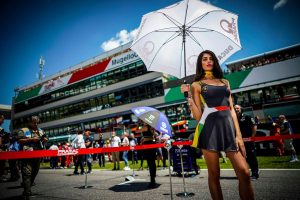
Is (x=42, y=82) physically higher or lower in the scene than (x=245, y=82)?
higher

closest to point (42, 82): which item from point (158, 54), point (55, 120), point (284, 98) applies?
point (55, 120)

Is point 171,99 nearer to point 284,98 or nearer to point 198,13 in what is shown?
point 284,98

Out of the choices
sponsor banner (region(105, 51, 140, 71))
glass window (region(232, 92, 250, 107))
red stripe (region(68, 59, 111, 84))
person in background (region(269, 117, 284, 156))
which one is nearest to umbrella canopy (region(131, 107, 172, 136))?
person in background (region(269, 117, 284, 156))

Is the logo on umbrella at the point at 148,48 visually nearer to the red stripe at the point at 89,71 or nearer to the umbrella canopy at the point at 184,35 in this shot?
Answer: the umbrella canopy at the point at 184,35

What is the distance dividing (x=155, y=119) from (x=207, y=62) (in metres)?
3.04

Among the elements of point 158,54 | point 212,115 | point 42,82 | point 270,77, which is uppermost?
point 42,82

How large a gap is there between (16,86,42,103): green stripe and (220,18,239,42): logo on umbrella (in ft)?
166

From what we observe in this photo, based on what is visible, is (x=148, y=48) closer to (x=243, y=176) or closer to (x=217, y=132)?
(x=217, y=132)

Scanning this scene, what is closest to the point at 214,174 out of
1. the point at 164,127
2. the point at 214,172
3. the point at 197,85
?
the point at 214,172

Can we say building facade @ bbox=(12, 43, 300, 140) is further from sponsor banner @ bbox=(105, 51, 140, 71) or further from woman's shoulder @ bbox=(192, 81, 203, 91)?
woman's shoulder @ bbox=(192, 81, 203, 91)

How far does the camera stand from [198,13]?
4.64 m

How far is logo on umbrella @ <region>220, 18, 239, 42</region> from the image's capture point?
4854mm

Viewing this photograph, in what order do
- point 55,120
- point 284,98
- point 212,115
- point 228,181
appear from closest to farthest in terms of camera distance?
point 212,115, point 228,181, point 284,98, point 55,120

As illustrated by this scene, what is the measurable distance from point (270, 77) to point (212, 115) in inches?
757
